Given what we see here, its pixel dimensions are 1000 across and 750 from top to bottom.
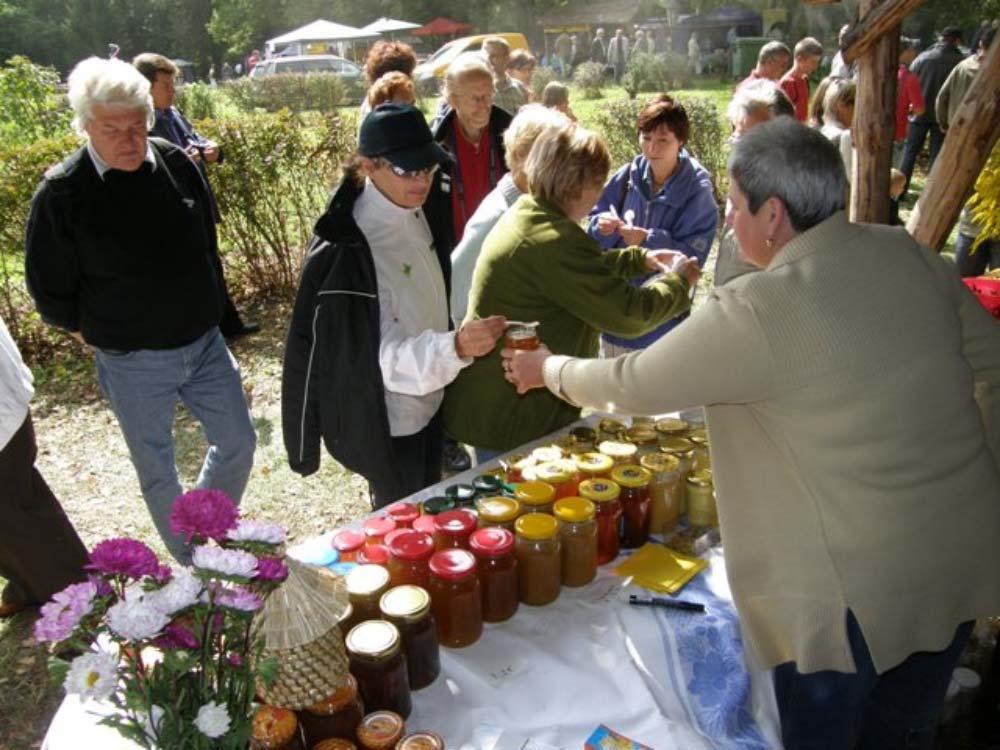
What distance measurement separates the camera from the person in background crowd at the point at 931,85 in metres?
8.67

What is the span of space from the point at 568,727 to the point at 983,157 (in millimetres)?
2482

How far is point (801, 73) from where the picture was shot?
812cm

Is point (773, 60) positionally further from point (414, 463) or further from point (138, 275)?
point (138, 275)

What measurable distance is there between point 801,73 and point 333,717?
27.8 feet

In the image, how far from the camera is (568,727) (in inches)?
54.5

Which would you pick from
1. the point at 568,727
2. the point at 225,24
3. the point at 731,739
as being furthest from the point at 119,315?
the point at 225,24

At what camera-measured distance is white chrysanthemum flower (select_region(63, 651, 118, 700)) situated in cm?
89

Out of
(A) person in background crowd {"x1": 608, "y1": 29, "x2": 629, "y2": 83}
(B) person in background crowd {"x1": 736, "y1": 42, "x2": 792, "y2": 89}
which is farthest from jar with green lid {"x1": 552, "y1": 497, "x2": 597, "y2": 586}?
(A) person in background crowd {"x1": 608, "y1": 29, "x2": 629, "y2": 83}

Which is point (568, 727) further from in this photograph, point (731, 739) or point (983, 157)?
point (983, 157)

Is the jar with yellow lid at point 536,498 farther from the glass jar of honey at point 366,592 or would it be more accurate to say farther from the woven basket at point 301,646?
the woven basket at point 301,646

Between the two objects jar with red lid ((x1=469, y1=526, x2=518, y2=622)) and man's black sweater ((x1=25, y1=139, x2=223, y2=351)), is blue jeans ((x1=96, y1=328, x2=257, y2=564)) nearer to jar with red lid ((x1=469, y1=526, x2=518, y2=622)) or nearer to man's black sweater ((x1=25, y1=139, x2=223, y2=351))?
man's black sweater ((x1=25, y1=139, x2=223, y2=351))

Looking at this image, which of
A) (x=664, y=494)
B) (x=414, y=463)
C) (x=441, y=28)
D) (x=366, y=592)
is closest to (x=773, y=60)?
(x=414, y=463)

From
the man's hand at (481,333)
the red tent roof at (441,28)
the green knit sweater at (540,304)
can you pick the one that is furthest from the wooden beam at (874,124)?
the red tent roof at (441,28)

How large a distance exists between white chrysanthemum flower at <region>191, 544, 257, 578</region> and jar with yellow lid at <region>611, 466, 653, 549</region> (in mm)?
1087
